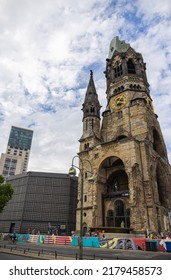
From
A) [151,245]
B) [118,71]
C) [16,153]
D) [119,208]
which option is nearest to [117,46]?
[118,71]

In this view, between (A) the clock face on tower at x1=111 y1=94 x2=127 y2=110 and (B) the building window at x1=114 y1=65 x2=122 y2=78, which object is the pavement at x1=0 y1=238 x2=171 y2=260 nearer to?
(A) the clock face on tower at x1=111 y1=94 x2=127 y2=110

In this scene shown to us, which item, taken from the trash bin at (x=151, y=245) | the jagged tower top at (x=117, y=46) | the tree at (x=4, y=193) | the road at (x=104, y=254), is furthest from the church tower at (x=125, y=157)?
the tree at (x=4, y=193)

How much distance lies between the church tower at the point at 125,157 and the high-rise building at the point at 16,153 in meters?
106

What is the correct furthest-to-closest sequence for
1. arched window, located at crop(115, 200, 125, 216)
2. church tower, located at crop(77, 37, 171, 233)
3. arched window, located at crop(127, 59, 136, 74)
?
arched window, located at crop(127, 59, 136, 74)
arched window, located at crop(115, 200, 125, 216)
church tower, located at crop(77, 37, 171, 233)

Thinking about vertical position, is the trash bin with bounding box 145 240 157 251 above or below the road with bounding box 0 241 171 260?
above

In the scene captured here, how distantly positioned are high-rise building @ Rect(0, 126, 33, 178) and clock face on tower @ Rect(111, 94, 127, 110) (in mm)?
109242

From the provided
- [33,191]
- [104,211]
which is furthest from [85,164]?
[33,191]

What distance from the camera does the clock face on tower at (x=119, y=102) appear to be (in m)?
49.4

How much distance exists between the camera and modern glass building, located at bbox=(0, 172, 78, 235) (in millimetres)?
50156

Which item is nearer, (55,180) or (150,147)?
(150,147)

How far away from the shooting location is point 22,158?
500 ft

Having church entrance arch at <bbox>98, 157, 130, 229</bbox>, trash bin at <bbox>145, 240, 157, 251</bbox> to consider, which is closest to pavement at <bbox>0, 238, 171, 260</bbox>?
trash bin at <bbox>145, 240, 157, 251</bbox>

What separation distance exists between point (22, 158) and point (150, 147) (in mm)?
131250
